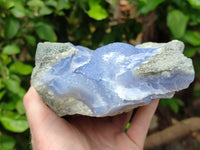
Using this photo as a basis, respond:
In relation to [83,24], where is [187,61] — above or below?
above

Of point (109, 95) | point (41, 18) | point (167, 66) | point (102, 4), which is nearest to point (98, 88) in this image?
point (109, 95)

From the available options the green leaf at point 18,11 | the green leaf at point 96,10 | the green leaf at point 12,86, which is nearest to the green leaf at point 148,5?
the green leaf at point 96,10

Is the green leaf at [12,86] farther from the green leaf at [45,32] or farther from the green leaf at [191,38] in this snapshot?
the green leaf at [191,38]

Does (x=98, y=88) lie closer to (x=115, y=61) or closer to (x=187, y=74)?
(x=115, y=61)

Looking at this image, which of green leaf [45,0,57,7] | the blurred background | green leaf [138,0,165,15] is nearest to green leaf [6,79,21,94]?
the blurred background

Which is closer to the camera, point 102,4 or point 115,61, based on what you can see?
point 115,61

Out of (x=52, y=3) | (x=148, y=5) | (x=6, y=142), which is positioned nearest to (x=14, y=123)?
(x=6, y=142)
